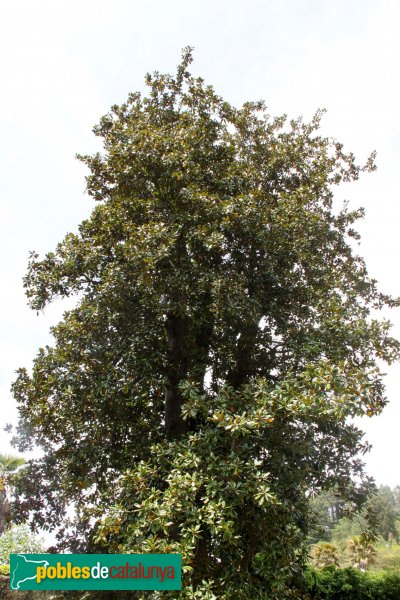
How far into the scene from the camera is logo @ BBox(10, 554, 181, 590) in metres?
7.31

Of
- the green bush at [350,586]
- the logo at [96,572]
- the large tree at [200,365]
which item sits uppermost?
the large tree at [200,365]

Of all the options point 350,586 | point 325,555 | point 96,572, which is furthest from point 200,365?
point 325,555

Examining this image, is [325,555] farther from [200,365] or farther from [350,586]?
[200,365]

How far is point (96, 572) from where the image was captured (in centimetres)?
746

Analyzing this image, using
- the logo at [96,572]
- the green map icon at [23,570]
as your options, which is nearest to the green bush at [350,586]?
the logo at [96,572]

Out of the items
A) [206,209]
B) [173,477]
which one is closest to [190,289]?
[206,209]

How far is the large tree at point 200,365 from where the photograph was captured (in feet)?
26.5

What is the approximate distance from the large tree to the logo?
0.31 meters

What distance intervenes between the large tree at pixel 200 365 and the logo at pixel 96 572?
1.03 ft

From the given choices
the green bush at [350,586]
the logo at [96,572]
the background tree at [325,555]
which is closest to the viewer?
the logo at [96,572]

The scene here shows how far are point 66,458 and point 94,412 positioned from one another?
1460 mm

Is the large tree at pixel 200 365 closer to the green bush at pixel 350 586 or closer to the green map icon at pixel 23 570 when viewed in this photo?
the green map icon at pixel 23 570

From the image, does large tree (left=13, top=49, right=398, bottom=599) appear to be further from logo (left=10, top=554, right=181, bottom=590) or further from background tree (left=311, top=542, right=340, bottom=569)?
background tree (left=311, top=542, right=340, bottom=569)

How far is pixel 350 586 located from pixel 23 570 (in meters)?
14.3
